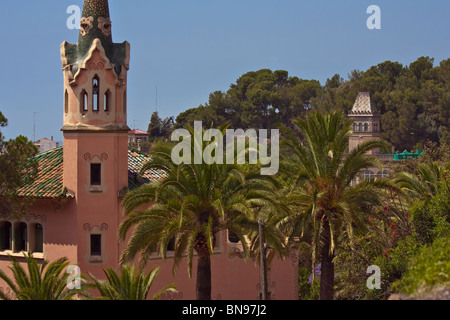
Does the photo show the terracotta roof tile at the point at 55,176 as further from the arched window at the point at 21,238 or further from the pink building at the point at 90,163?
the arched window at the point at 21,238

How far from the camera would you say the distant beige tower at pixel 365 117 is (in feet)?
339

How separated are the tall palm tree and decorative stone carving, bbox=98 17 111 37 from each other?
6152 mm

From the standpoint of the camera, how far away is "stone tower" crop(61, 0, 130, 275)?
27719 millimetres

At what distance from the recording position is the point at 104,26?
28.4m

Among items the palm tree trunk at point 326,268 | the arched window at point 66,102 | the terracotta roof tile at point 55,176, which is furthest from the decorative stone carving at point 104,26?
the palm tree trunk at point 326,268

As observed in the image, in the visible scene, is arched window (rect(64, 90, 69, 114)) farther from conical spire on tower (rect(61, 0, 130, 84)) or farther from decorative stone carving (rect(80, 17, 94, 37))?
decorative stone carving (rect(80, 17, 94, 37))

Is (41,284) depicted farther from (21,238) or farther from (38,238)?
(21,238)

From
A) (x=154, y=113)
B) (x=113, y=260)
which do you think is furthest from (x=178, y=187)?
(x=154, y=113)

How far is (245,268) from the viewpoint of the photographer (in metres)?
31.2

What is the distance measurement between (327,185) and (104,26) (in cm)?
970

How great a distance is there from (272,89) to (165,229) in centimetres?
9450

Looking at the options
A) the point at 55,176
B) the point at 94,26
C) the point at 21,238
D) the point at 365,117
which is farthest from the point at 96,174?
the point at 365,117

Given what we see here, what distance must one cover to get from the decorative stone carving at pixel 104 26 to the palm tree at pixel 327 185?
769 centimetres

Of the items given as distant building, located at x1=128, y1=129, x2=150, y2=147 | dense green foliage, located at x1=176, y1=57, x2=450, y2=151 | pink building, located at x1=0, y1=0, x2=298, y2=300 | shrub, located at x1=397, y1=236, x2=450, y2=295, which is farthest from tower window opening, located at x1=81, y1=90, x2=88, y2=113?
distant building, located at x1=128, y1=129, x2=150, y2=147
